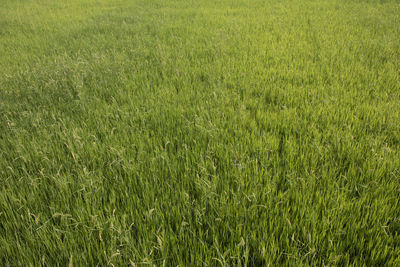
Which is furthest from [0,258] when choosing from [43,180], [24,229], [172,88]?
[172,88]

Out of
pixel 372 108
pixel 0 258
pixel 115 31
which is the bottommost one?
pixel 0 258

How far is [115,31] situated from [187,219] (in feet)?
19.1

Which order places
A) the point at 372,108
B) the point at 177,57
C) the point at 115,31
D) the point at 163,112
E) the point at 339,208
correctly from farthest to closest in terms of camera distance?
1. the point at 115,31
2. the point at 177,57
3. the point at 163,112
4. the point at 372,108
5. the point at 339,208

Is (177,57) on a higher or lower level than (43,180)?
higher

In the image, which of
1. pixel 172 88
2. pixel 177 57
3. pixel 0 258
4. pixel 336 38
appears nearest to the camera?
pixel 0 258

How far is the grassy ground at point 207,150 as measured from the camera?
1.23m

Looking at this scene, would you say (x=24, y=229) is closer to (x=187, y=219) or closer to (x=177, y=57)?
(x=187, y=219)

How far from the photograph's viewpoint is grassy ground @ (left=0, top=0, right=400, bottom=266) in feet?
4.04

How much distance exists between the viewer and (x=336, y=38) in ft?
15.3

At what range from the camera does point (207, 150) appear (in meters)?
1.88

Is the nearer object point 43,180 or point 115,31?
point 43,180

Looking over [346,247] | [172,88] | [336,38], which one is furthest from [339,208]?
[336,38]

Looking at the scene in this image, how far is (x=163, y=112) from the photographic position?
8.25 feet

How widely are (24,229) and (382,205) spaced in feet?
6.66
